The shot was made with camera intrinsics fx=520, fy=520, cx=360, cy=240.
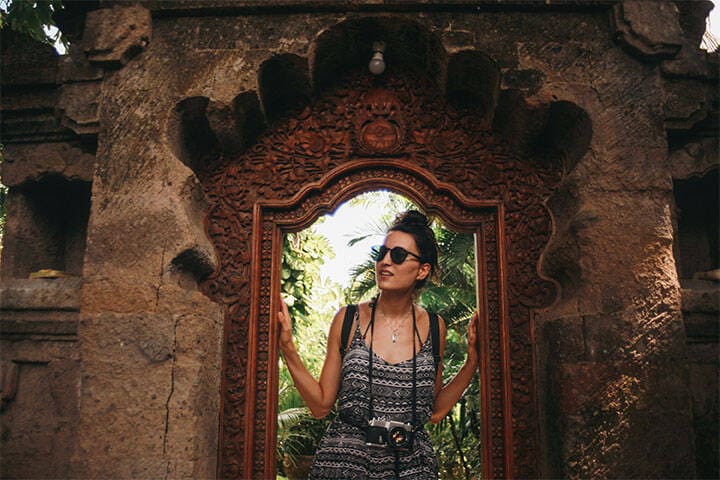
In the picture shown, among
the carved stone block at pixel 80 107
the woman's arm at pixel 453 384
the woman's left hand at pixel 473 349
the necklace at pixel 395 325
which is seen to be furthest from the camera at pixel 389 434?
the carved stone block at pixel 80 107

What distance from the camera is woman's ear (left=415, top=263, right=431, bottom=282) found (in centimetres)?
320

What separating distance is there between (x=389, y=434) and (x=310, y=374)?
574 mm

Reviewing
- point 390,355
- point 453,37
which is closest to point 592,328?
point 390,355

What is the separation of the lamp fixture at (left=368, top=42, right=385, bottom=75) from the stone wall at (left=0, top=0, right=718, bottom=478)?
8.7 inches

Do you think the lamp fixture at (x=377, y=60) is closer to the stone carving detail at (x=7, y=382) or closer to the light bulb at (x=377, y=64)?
the light bulb at (x=377, y=64)

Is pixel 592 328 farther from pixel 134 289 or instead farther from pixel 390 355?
pixel 134 289

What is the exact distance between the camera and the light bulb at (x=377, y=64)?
328 cm

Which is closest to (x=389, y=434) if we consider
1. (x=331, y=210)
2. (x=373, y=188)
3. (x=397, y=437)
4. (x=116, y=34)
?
(x=397, y=437)

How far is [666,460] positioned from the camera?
2.51m

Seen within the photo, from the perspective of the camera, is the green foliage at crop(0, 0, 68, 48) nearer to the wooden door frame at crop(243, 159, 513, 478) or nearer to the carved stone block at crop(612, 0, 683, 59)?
the wooden door frame at crop(243, 159, 513, 478)

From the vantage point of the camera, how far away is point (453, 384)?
10.3ft

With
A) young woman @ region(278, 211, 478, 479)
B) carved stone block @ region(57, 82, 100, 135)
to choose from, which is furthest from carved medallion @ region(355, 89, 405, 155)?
carved stone block @ region(57, 82, 100, 135)

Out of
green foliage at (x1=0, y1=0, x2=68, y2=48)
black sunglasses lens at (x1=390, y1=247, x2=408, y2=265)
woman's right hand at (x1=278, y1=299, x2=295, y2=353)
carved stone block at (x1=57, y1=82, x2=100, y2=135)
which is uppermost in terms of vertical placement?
green foliage at (x1=0, y1=0, x2=68, y2=48)

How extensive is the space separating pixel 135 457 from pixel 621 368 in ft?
8.10
